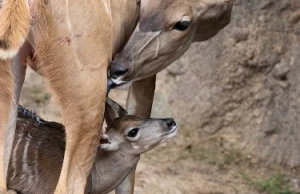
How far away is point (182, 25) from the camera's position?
14.5 feet

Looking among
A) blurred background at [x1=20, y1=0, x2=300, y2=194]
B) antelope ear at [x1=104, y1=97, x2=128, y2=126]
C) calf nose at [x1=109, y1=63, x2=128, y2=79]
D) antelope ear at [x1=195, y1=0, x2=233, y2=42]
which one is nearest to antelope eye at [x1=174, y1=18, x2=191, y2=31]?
antelope ear at [x1=195, y1=0, x2=233, y2=42]

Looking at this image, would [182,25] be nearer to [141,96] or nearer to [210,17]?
[210,17]

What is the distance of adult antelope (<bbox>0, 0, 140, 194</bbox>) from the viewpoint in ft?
12.7

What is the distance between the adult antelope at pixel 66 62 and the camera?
3.88 meters

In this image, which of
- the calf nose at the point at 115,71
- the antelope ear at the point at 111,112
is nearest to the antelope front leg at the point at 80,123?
the calf nose at the point at 115,71

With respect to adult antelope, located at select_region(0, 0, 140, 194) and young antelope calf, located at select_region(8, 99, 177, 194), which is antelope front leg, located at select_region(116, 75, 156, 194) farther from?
adult antelope, located at select_region(0, 0, 140, 194)

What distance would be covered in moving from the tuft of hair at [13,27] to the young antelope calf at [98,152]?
0.64m

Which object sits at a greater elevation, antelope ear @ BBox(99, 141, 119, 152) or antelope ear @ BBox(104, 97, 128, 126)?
antelope ear @ BBox(104, 97, 128, 126)

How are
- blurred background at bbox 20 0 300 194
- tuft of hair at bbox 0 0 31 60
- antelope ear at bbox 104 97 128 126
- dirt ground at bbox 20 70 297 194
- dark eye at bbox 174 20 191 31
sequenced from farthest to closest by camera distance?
blurred background at bbox 20 0 300 194 < dirt ground at bbox 20 70 297 194 < antelope ear at bbox 104 97 128 126 < dark eye at bbox 174 20 191 31 < tuft of hair at bbox 0 0 31 60

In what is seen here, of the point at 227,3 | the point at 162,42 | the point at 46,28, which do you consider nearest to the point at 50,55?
the point at 46,28

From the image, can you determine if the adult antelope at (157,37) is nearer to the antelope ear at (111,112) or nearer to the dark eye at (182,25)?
the dark eye at (182,25)

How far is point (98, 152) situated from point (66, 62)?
0.68 meters

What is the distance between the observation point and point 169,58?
4.54 m

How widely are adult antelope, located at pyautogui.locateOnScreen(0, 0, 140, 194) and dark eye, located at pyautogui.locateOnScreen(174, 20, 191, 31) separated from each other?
451 millimetres
